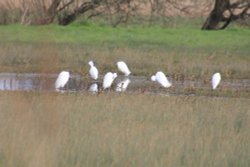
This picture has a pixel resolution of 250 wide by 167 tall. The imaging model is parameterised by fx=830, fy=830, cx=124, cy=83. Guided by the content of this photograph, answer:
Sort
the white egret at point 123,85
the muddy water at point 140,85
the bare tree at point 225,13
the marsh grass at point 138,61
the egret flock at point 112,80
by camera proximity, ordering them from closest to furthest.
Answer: the egret flock at point 112,80 → the white egret at point 123,85 → the muddy water at point 140,85 → the marsh grass at point 138,61 → the bare tree at point 225,13

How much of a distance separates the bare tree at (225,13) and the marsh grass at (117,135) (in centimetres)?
2229

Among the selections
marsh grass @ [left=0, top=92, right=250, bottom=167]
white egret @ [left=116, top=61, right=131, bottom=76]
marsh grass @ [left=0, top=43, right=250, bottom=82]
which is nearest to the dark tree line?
marsh grass @ [left=0, top=43, right=250, bottom=82]

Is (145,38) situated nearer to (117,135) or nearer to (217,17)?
(217,17)

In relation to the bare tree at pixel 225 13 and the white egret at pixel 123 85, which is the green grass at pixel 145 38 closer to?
the bare tree at pixel 225 13

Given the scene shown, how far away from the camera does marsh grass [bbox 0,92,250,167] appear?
688 centimetres

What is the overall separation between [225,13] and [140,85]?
672 inches

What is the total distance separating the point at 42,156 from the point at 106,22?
2621 centimetres

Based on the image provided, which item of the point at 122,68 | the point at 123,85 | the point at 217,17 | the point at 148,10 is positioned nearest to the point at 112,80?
the point at 123,85

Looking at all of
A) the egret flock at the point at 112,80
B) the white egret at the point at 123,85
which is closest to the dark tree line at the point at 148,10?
the white egret at the point at 123,85

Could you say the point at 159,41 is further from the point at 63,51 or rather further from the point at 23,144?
the point at 23,144

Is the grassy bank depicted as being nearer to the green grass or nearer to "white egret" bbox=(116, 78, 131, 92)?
the green grass

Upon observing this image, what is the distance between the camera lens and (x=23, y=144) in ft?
23.4

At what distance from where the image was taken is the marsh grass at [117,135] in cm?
688

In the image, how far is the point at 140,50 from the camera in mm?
22578
